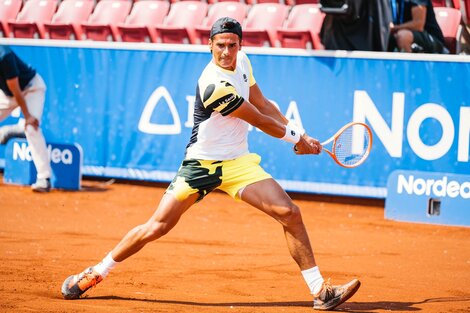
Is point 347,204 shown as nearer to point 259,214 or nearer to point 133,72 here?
point 259,214

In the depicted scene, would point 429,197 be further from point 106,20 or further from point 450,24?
point 106,20

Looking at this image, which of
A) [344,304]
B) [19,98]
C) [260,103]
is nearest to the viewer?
[344,304]

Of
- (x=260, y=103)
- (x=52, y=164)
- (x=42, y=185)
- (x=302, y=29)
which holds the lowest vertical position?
(x=42, y=185)

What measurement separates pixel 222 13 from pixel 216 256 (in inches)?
264

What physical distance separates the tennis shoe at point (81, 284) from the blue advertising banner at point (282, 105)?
581 centimetres

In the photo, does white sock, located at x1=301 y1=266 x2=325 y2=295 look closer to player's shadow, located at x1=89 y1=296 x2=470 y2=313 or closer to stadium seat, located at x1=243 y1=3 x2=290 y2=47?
player's shadow, located at x1=89 y1=296 x2=470 y2=313

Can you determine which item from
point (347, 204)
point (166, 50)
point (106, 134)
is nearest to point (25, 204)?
point (106, 134)

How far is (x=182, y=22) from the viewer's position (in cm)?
1497

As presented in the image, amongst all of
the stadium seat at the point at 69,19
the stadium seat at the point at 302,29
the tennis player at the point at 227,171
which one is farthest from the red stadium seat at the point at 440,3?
the tennis player at the point at 227,171

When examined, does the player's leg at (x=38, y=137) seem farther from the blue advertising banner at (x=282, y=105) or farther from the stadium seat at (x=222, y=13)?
the stadium seat at (x=222, y=13)

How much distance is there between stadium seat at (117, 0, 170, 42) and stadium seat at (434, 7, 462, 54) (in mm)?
4288

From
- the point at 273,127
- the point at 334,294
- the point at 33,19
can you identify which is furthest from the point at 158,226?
the point at 33,19

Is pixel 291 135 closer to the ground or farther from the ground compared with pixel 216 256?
farther from the ground

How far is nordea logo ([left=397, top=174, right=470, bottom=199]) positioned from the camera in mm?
10914
